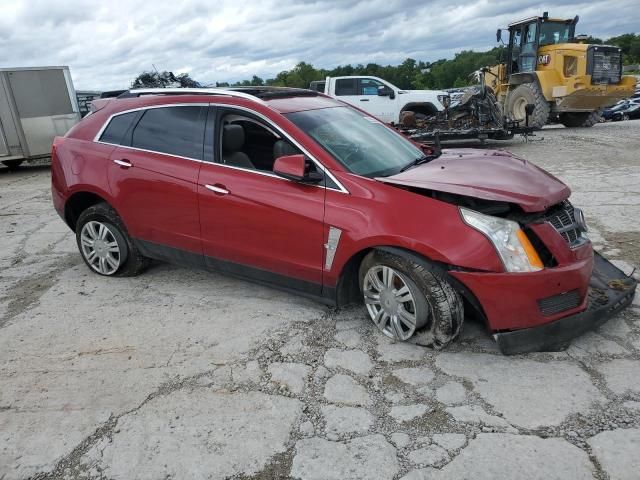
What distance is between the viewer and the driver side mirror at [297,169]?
3.29 m

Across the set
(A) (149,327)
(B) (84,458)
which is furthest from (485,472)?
(A) (149,327)

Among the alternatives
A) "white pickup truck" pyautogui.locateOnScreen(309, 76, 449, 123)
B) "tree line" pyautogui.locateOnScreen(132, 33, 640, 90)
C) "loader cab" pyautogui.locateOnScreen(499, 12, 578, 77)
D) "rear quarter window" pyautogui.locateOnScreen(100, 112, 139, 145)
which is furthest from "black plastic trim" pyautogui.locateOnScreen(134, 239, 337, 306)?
"tree line" pyautogui.locateOnScreen(132, 33, 640, 90)

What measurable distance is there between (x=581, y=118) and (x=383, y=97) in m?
7.07

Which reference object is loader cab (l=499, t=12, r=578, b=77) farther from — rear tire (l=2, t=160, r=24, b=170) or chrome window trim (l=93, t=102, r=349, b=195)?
rear tire (l=2, t=160, r=24, b=170)

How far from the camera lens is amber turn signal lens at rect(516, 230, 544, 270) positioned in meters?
2.87

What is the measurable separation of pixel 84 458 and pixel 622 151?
38.6 feet

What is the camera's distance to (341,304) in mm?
3510

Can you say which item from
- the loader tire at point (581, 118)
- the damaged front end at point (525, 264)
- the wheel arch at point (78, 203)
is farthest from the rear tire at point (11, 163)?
the loader tire at point (581, 118)

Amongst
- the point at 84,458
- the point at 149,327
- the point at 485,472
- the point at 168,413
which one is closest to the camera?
the point at 485,472

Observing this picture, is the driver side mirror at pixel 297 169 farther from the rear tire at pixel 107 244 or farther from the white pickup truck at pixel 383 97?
the white pickup truck at pixel 383 97

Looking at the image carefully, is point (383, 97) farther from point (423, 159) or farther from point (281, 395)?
point (281, 395)

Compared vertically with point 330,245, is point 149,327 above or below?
below

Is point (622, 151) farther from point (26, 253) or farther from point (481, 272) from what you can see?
point (26, 253)

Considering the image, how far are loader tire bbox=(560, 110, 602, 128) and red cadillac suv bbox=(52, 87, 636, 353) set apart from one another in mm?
14991
